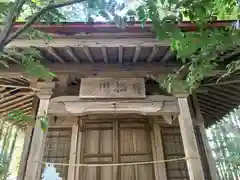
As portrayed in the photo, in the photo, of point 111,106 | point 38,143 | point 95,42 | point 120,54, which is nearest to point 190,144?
point 111,106

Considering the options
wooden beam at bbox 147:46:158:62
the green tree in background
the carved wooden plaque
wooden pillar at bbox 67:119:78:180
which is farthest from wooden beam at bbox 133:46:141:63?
the green tree in background

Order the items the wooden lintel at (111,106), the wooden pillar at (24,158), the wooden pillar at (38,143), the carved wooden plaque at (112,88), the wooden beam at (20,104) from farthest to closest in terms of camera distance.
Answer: the wooden beam at (20,104), the wooden pillar at (24,158), the carved wooden plaque at (112,88), the wooden lintel at (111,106), the wooden pillar at (38,143)

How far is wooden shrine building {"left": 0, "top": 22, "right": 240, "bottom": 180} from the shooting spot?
3.67 metres

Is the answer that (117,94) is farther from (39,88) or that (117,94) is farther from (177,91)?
(39,88)

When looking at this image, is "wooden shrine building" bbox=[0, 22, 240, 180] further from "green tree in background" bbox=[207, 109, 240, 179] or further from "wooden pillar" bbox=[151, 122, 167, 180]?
"green tree in background" bbox=[207, 109, 240, 179]

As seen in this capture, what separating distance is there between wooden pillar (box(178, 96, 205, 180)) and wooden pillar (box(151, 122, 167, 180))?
157cm

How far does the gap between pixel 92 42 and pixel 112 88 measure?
91 cm

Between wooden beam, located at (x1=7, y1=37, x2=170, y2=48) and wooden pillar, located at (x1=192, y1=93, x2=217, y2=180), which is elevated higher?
wooden beam, located at (x1=7, y1=37, x2=170, y2=48)

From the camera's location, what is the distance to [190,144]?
3590mm

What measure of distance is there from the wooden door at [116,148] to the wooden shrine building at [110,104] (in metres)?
0.02

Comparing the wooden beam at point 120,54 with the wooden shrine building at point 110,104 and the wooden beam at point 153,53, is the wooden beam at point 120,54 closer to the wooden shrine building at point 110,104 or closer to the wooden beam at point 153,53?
the wooden shrine building at point 110,104

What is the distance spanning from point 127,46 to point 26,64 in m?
1.86

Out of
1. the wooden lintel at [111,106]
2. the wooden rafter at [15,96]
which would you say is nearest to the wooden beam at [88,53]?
the wooden lintel at [111,106]

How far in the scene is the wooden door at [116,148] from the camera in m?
5.01
